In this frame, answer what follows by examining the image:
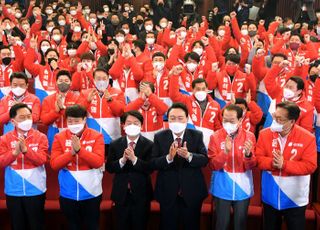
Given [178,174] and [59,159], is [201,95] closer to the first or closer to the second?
[178,174]

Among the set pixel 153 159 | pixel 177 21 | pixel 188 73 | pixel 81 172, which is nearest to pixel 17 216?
pixel 81 172

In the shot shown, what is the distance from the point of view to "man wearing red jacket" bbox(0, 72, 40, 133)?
455cm

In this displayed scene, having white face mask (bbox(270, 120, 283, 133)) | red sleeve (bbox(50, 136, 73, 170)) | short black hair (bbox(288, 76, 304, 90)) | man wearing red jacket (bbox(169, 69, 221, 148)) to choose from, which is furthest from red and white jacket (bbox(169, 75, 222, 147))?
red sleeve (bbox(50, 136, 73, 170))

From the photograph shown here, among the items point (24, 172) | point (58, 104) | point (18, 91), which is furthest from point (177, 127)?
point (18, 91)

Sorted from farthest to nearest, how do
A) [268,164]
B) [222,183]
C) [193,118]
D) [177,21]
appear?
[177,21]
[193,118]
[222,183]
[268,164]

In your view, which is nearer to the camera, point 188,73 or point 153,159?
point 153,159

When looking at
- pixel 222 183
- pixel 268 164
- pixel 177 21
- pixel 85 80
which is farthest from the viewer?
pixel 177 21

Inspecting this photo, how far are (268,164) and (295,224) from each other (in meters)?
0.55

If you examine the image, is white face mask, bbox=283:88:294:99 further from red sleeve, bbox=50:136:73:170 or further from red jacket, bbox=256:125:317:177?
red sleeve, bbox=50:136:73:170

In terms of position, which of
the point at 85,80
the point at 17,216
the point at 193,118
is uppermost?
the point at 85,80

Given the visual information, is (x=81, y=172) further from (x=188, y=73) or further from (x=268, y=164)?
(x=188, y=73)

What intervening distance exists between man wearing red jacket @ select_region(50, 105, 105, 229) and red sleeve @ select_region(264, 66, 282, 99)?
7.58 ft

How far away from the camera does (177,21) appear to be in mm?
12828

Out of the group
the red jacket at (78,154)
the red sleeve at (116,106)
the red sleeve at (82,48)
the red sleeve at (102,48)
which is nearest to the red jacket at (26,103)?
the red sleeve at (116,106)
